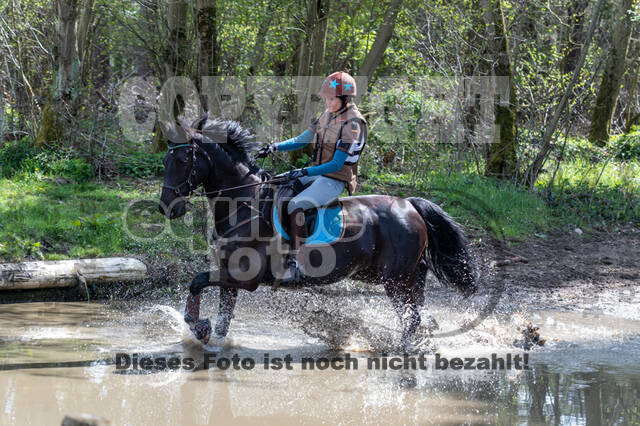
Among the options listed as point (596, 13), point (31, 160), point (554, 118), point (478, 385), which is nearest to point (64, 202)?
point (31, 160)

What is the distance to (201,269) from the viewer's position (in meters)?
9.19

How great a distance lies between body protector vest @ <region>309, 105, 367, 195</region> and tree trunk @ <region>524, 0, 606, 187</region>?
7.44 metres

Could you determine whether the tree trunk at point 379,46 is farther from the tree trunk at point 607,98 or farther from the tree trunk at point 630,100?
the tree trunk at point 630,100

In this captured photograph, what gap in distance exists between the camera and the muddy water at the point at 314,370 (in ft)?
16.5

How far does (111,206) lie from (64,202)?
774 mm

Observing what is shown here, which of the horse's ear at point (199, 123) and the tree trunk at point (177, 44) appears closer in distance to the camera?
the horse's ear at point (199, 123)

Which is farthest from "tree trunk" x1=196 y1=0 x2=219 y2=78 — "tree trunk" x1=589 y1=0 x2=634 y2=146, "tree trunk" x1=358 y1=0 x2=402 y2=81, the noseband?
"tree trunk" x1=589 y1=0 x2=634 y2=146

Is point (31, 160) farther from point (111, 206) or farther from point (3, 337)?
point (3, 337)

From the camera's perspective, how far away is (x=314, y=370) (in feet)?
20.0

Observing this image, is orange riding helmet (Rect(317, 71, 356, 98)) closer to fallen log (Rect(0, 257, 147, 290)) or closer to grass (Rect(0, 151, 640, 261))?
fallen log (Rect(0, 257, 147, 290))

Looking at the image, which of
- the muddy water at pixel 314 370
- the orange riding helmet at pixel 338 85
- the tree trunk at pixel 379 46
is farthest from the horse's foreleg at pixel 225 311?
the tree trunk at pixel 379 46

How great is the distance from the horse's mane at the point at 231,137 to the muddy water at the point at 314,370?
1902 millimetres

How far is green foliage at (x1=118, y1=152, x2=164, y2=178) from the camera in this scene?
12.9 metres

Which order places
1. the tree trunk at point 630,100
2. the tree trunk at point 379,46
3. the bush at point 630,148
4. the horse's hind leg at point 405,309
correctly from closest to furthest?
the horse's hind leg at point 405,309 < the tree trunk at point 379,46 < the bush at point 630,148 < the tree trunk at point 630,100
